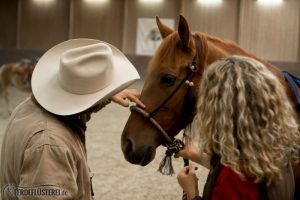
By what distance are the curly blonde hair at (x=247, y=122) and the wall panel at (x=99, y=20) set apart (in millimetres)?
13297

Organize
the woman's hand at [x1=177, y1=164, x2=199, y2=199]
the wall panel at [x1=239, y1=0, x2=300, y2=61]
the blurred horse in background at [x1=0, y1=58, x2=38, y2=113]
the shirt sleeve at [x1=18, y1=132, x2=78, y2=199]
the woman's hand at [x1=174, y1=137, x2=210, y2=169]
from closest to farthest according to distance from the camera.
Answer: the shirt sleeve at [x1=18, y1=132, x2=78, y2=199] < the woman's hand at [x1=177, y1=164, x2=199, y2=199] < the woman's hand at [x1=174, y1=137, x2=210, y2=169] < the blurred horse in background at [x1=0, y1=58, x2=38, y2=113] < the wall panel at [x1=239, y1=0, x2=300, y2=61]

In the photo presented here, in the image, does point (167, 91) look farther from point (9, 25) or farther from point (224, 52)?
point (9, 25)

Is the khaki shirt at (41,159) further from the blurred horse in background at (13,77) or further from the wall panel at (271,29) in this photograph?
the wall panel at (271,29)

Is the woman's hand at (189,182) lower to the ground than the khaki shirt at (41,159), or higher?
lower

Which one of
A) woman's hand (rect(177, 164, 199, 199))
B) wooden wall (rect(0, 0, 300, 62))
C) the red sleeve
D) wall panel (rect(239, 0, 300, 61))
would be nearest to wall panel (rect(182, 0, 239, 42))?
wooden wall (rect(0, 0, 300, 62))

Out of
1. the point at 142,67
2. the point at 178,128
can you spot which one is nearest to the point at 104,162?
the point at 178,128

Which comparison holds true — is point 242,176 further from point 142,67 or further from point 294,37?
point 294,37

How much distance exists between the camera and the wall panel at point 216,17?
13.8 meters

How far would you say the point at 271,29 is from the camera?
13.6m

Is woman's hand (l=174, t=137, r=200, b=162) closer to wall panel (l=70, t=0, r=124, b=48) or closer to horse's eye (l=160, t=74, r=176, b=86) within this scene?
horse's eye (l=160, t=74, r=176, b=86)

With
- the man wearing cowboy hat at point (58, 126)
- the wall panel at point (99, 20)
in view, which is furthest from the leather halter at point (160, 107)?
the wall panel at point (99, 20)

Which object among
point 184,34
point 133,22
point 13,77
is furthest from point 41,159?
point 133,22

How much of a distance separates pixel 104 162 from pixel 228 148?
4340 millimetres

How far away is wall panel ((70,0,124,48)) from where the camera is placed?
14625 mm
